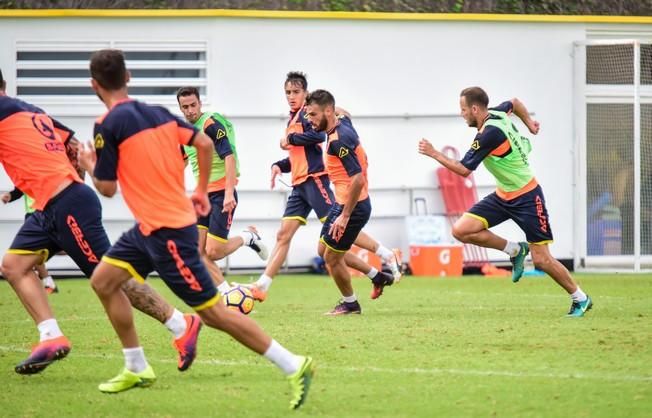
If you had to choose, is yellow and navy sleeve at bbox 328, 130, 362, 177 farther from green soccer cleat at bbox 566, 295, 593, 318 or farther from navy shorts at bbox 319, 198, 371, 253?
green soccer cleat at bbox 566, 295, 593, 318

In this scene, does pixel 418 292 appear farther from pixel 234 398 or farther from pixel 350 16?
pixel 234 398

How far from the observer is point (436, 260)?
21.9 metres

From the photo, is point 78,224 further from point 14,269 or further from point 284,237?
point 284,237

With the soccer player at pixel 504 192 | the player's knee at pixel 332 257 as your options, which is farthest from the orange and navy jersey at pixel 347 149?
the soccer player at pixel 504 192

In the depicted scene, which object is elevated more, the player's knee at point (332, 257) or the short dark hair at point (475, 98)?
the short dark hair at point (475, 98)

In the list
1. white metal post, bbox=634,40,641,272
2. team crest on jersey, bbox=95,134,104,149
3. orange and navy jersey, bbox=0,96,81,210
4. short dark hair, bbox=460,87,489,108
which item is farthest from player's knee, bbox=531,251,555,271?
white metal post, bbox=634,40,641,272

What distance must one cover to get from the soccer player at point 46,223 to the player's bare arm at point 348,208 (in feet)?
11.4

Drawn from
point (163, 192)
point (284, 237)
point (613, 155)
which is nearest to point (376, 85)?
point (613, 155)

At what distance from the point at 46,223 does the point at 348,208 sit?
397 cm

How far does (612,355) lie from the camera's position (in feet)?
33.7

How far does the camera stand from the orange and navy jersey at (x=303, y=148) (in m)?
15.0

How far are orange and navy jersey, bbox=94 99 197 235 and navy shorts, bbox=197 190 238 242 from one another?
248 inches

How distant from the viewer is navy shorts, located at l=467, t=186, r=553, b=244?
43.9 ft

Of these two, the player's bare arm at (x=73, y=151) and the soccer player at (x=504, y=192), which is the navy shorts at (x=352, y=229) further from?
the player's bare arm at (x=73, y=151)
